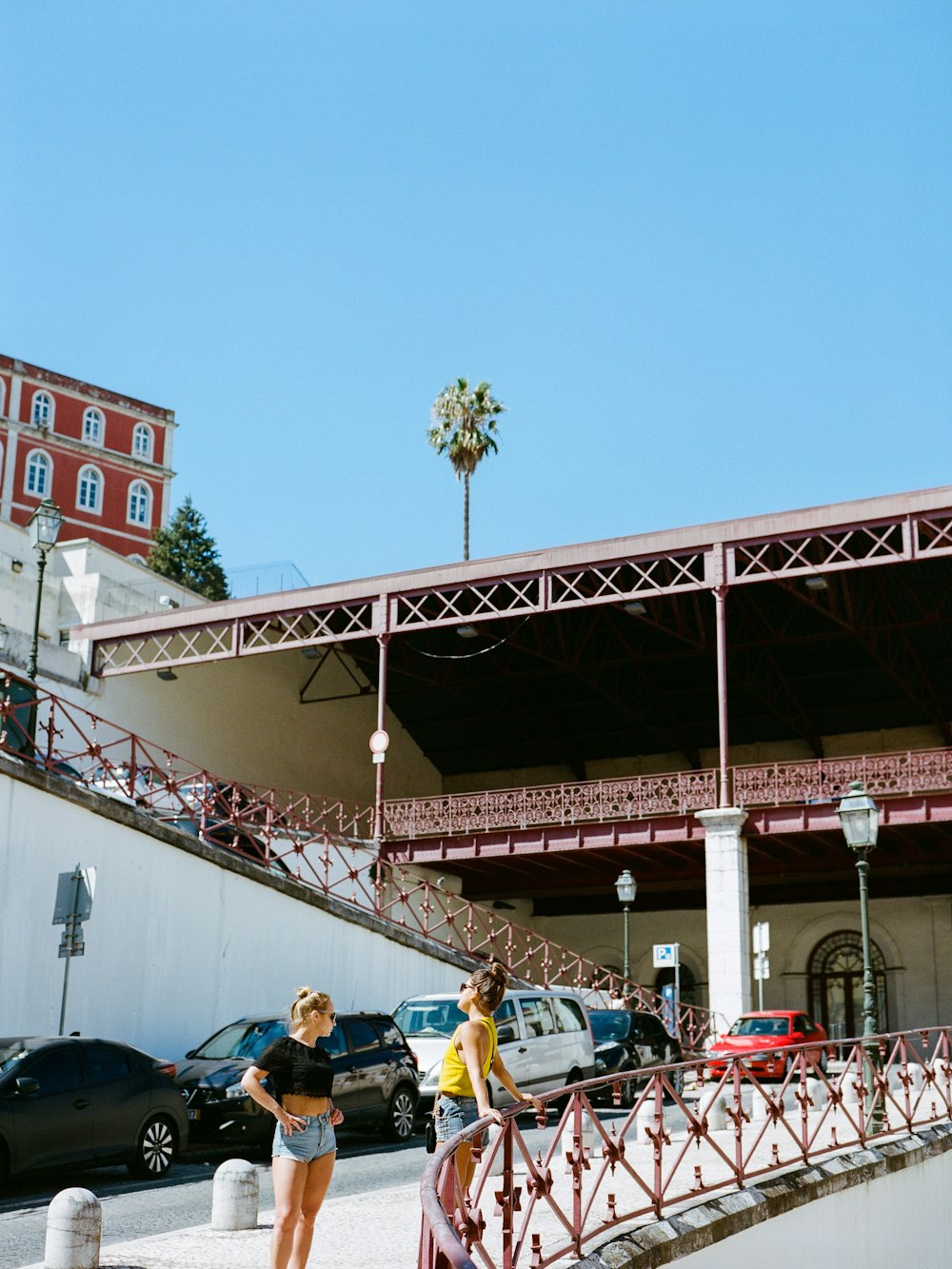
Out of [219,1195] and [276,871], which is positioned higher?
[276,871]

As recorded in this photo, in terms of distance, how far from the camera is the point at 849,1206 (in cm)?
1169

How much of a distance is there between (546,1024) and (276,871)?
6459 millimetres

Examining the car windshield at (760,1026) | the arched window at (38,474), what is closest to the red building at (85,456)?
the arched window at (38,474)

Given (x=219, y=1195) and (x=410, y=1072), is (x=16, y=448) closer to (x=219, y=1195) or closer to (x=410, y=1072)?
(x=410, y=1072)

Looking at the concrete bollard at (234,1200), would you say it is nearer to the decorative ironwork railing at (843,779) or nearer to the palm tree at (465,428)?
the decorative ironwork railing at (843,779)

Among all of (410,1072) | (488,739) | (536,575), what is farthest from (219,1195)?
(488,739)

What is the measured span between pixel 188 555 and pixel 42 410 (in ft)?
30.3

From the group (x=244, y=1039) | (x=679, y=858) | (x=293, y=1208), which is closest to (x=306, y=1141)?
(x=293, y=1208)

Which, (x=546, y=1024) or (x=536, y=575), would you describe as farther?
(x=536, y=575)

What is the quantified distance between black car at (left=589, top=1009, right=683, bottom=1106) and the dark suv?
14.1ft

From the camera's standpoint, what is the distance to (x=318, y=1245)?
30.3 ft

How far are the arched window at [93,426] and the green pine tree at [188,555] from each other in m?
5.01

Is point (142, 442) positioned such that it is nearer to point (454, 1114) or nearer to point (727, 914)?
point (727, 914)

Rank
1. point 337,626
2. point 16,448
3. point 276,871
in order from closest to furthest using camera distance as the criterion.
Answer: point 276,871 → point 337,626 → point 16,448
